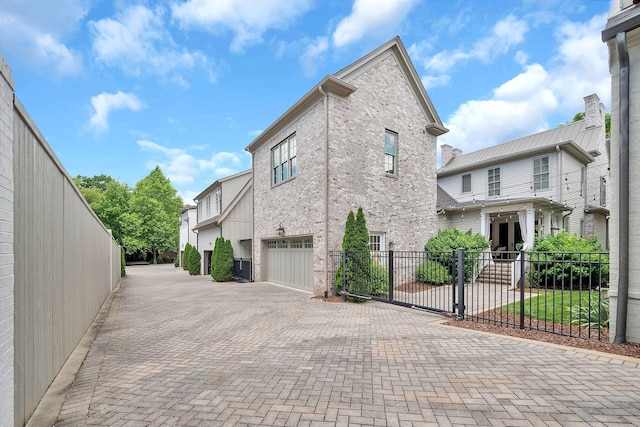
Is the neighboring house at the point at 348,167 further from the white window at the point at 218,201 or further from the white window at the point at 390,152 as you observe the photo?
the white window at the point at 218,201

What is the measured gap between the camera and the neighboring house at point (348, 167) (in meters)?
11.2

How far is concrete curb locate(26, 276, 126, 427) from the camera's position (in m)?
3.05

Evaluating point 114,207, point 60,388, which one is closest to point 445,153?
point 60,388

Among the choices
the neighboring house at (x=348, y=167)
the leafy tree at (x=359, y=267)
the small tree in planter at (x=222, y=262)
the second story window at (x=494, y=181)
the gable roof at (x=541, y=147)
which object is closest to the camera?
the leafy tree at (x=359, y=267)

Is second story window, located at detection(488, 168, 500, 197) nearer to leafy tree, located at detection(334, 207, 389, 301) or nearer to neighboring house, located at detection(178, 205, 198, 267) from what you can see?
leafy tree, located at detection(334, 207, 389, 301)

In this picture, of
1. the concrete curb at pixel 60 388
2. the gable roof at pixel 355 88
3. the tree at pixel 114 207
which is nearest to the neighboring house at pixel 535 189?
the gable roof at pixel 355 88

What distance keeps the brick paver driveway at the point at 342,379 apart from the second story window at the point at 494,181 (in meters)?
14.1

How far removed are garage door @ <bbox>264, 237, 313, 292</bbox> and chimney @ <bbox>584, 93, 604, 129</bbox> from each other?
1895 centimetres

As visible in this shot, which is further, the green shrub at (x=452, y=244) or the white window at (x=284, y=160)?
the white window at (x=284, y=160)

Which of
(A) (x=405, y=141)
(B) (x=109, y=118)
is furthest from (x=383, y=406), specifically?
(B) (x=109, y=118)

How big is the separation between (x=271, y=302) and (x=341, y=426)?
730cm

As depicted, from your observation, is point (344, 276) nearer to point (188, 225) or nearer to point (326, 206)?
point (326, 206)

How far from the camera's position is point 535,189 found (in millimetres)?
16359

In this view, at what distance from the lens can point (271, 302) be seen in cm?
993
